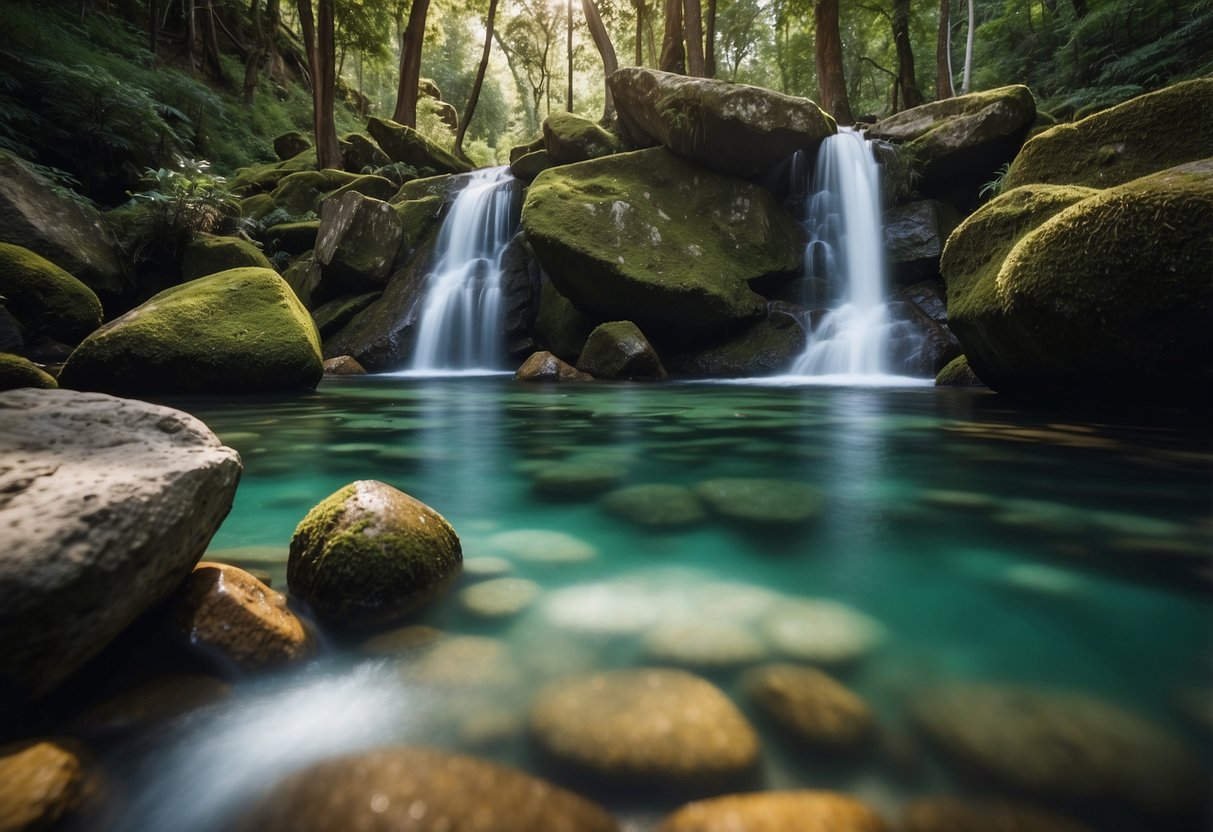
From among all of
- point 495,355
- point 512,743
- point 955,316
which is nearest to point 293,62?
point 495,355

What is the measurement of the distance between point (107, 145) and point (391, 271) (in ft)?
21.0

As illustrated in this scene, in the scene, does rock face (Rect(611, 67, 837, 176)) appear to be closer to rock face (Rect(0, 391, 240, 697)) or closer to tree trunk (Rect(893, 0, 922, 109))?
tree trunk (Rect(893, 0, 922, 109))

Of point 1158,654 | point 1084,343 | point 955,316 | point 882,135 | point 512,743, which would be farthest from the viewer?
point 882,135

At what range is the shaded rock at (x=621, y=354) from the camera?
31.9ft

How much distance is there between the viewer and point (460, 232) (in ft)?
45.4

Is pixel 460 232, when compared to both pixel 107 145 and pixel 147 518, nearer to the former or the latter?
pixel 107 145

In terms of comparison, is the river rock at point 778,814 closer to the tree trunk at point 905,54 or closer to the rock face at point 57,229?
the rock face at point 57,229

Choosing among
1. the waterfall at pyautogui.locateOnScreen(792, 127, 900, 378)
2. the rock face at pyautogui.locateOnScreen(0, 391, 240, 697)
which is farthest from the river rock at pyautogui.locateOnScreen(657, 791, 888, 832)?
the waterfall at pyautogui.locateOnScreen(792, 127, 900, 378)

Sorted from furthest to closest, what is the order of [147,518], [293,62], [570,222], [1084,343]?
[293,62] → [570,222] → [1084,343] → [147,518]

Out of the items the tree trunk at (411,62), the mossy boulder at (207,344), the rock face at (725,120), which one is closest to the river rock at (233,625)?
the mossy boulder at (207,344)

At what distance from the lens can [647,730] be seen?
4.03 feet

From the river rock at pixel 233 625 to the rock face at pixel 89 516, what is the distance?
6 centimetres

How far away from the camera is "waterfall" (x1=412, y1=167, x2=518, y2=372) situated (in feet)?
40.7

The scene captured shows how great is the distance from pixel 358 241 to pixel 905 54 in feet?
57.8
